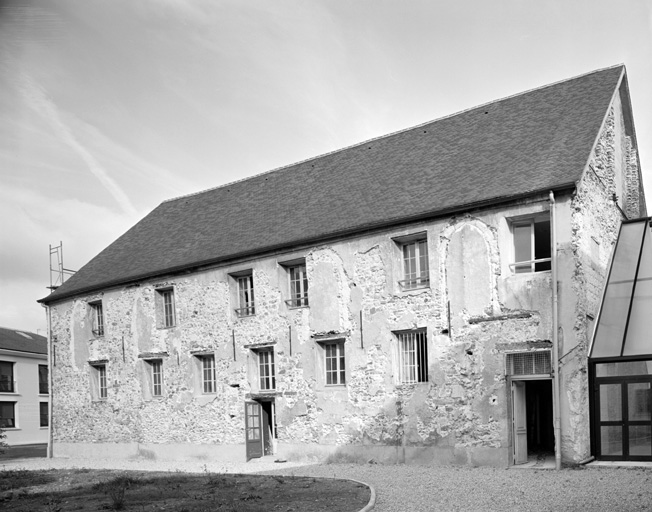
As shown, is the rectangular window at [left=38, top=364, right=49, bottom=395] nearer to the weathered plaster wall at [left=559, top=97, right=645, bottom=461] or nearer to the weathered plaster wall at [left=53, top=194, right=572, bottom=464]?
the weathered plaster wall at [left=53, top=194, right=572, bottom=464]

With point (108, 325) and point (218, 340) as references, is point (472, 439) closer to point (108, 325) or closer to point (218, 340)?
point (218, 340)

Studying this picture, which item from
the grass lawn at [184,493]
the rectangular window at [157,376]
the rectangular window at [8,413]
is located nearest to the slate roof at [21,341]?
the rectangular window at [8,413]

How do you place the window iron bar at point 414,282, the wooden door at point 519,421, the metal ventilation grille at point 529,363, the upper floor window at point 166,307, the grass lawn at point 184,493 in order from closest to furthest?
the grass lawn at point 184,493 < the metal ventilation grille at point 529,363 < the wooden door at point 519,421 < the window iron bar at point 414,282 < the upper floor window at point 166,307

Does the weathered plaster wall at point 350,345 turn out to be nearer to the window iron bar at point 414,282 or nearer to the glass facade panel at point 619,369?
the window iron bar at point 414,282

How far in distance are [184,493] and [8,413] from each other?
105 ft

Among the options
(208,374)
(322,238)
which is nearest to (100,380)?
(208,374)

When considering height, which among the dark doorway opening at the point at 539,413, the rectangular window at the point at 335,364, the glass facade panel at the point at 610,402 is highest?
the rectangular window at the point at 335,364

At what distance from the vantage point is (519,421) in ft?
54.2

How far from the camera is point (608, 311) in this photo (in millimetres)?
16703

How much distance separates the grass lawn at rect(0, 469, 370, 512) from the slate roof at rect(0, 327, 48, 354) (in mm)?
27169

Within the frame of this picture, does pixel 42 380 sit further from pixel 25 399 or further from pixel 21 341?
pixel 21 341

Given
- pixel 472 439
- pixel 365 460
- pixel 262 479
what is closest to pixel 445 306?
pixel 472 439

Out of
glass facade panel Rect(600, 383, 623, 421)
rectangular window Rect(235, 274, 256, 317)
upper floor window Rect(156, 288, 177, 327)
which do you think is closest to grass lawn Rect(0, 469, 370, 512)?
glass facade panel Rect(600, 383, 623, 421)

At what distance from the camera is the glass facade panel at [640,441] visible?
15.2 metres
